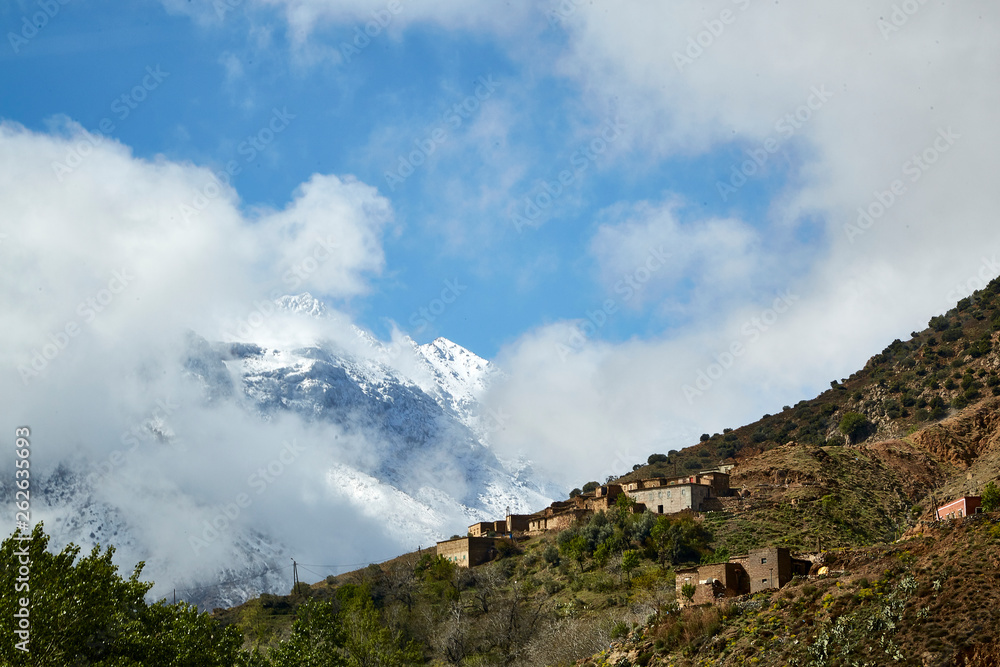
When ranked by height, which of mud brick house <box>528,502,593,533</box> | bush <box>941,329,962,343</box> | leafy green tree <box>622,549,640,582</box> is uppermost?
bush <box>941,329,962,343</box>

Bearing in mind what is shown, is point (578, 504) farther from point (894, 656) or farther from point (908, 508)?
point (894, 656)

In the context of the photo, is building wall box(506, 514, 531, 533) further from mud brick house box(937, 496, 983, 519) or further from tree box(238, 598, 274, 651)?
mud brick house box(937, 496, 983, 519)

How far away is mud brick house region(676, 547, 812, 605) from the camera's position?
3600 cm

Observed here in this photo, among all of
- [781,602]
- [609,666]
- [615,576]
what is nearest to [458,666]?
[615,576]

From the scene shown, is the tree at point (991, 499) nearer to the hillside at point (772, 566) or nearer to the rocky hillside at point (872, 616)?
the hillside at point (772, 566)

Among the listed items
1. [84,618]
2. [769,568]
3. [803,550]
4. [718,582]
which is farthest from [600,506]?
[84,618]

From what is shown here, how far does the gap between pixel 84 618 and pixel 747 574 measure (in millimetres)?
23545

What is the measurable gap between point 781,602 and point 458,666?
81.6ft

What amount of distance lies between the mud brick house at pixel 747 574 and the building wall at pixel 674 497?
30.1 metres

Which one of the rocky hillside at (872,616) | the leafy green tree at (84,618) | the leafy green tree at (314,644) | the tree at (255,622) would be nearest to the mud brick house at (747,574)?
the rocky hillside at (872,616)

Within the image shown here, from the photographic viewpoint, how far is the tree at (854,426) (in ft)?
293

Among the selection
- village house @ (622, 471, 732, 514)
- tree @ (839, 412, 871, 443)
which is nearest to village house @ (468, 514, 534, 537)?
village house @ (622, 471, 732, 514)

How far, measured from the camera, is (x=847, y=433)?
9019cm

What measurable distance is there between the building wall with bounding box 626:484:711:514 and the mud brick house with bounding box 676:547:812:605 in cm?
3015
